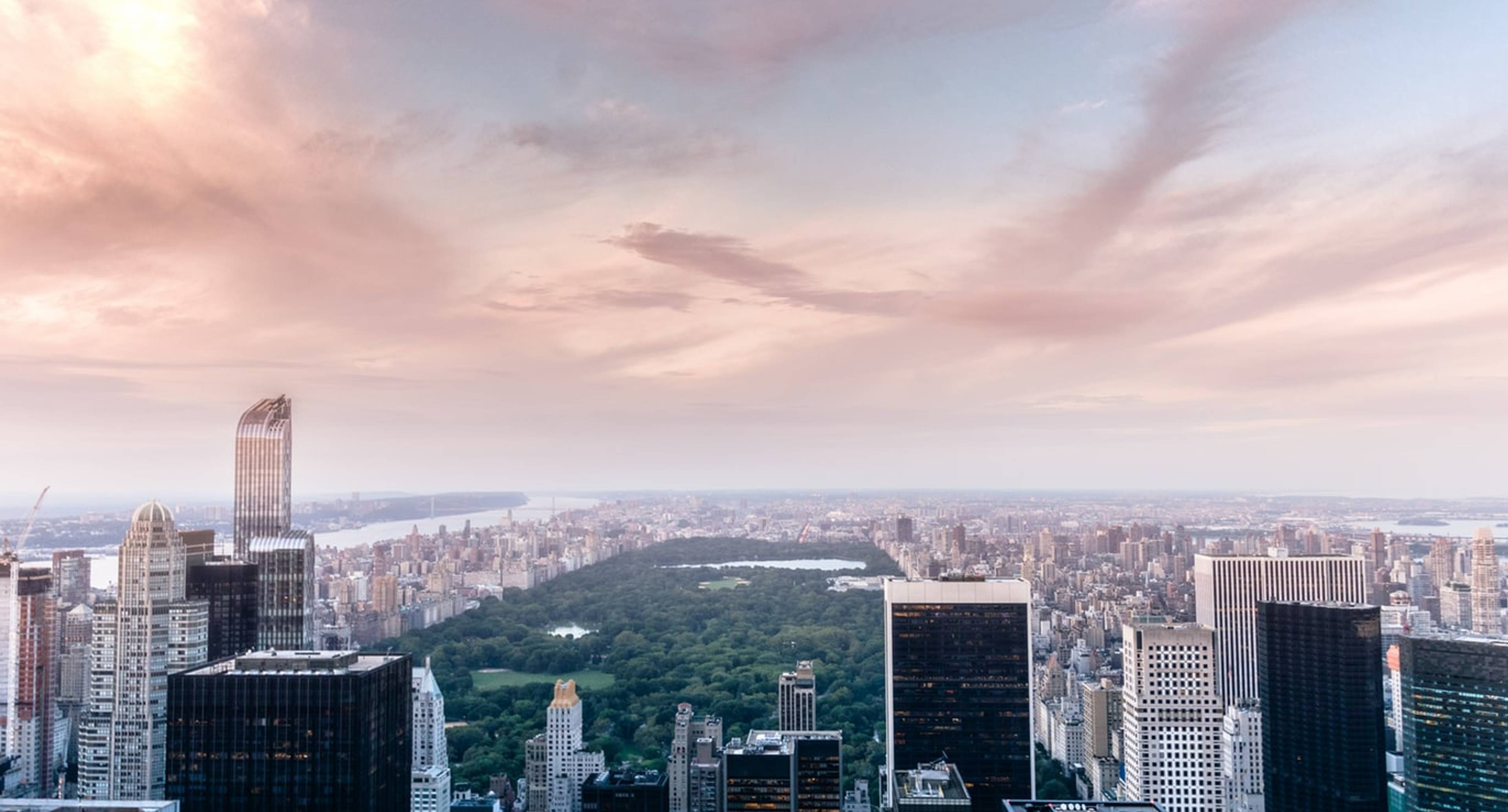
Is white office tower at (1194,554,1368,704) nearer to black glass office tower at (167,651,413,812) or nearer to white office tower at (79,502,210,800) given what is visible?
black glass office tower at (167,651,413,812)

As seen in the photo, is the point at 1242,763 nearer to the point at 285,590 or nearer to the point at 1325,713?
the point at 1325,713

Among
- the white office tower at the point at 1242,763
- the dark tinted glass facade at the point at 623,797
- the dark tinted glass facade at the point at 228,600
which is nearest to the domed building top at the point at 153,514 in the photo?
the dark tinted glass facade at the point at 228,600

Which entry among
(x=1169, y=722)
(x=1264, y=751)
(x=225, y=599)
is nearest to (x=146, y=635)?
(x=225, y=599)

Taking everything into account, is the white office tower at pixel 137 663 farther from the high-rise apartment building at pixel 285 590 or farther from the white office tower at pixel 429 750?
the white office tower at pixel 429 750

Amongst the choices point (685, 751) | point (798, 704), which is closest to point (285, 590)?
point (685, 751)

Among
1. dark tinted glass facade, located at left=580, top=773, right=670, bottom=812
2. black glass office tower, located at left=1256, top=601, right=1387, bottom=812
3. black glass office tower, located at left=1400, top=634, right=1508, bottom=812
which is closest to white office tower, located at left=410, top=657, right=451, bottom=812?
dark tinted glass facade, located at left=580, top=773, right=670, bottom=812

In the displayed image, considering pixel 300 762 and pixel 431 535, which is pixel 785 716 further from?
pixel 431 535
